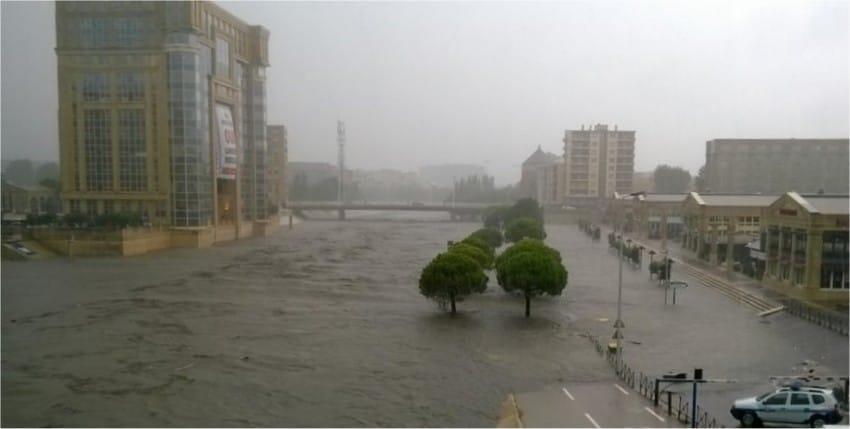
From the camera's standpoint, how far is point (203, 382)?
4.03m

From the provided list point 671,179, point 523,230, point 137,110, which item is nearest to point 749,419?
point 523,230

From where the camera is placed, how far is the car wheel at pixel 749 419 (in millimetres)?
2951

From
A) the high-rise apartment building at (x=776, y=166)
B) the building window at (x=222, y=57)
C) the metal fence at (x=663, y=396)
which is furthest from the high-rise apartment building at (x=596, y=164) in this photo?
the metal fence at (x=663, y=396)

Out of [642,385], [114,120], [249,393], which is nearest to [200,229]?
[114,120]

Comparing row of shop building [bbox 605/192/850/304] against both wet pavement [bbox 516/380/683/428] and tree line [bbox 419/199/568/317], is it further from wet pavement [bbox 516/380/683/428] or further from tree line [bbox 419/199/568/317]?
wet pavement [bbox 516/380/683/428]

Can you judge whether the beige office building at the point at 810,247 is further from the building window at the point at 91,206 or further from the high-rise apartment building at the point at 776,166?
the building window at the point at 91,206

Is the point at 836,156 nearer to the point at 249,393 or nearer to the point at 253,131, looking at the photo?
the point at 249,393

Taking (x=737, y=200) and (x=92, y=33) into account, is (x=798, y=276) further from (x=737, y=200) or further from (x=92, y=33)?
(x=92, y=33)

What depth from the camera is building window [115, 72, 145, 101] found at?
12.6m

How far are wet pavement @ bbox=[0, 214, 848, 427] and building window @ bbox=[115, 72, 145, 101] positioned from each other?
16.5 feet

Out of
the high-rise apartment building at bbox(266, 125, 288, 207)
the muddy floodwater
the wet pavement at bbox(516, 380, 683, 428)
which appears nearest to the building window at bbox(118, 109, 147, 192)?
the muddy floodwater

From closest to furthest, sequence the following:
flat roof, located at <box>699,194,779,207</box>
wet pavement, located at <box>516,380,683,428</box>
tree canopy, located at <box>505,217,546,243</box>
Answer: wet pavement, located at <box>516,380,683,428</box> < flat roof, located at <box>699,194,779,207</box> < tree canopy, located at <box>505,217,546,243</box>

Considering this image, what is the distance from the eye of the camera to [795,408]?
112 inches

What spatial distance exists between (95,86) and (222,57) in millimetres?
2925
